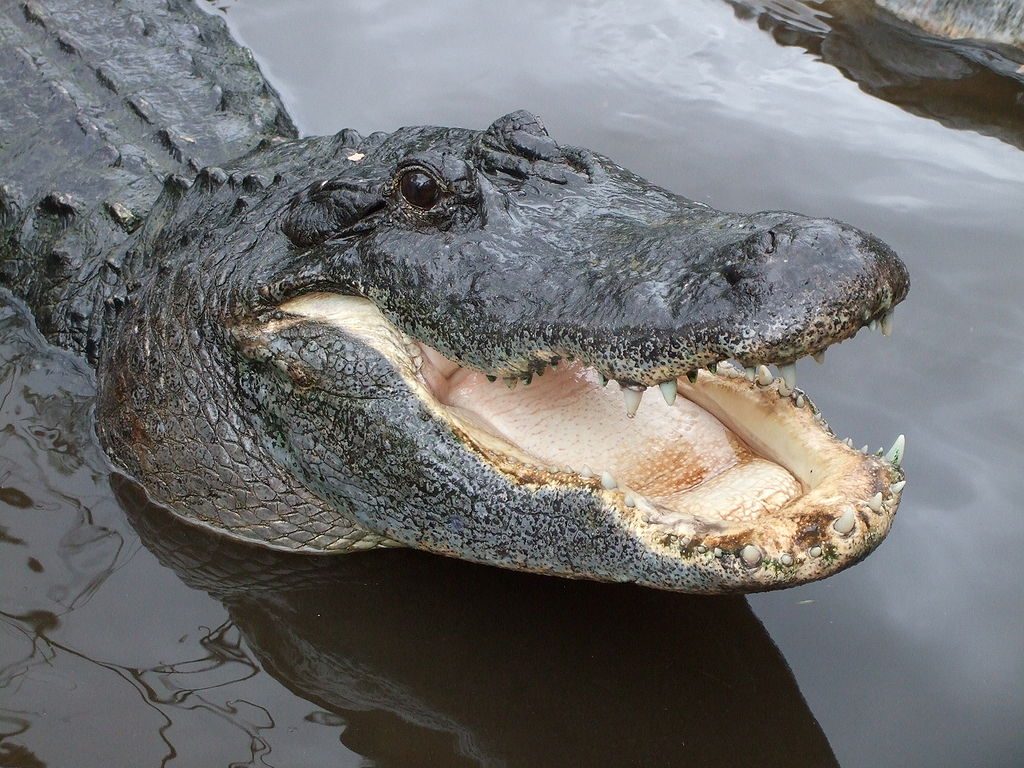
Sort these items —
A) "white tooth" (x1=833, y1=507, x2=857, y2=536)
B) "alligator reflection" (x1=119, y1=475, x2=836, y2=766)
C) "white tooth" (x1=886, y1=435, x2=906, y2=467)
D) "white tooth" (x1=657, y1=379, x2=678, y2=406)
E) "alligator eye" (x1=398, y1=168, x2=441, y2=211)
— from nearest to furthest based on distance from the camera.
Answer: "white tooth" (x1=833, y1=507, x2=857, y2=536)
"white tooth" (x1=657, y1=379, x2=678, y2=406)
"white tooth" (x1=886, y1=435, x2=906, y2=467)
"alligator reflection" (x1=119, y1=475, x2=836, y2=766)
"alligator eye" (x1=398, y1=168, x2=441, y2=211)

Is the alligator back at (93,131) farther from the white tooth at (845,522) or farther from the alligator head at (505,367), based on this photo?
the white tooth at (845,522)

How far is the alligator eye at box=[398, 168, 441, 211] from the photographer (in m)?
2.99

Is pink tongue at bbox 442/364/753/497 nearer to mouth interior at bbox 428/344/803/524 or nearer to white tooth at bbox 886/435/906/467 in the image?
mouth interior at bbox 428/344/803/524

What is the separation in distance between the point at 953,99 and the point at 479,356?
422 cm

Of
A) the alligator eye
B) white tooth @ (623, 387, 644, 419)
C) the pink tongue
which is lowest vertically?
the pink tongue

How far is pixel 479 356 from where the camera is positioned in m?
2.81

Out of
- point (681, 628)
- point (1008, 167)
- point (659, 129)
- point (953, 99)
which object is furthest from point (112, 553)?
point (953, 99)

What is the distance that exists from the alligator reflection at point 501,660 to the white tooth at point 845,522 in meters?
0.78

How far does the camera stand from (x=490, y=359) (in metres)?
2.79

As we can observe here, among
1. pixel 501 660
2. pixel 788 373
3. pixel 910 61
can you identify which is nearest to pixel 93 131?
pixel 501 660

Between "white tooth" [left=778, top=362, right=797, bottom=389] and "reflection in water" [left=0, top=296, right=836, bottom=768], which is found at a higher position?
"white tooth" [left=778, top=362, right=797, bottom=389]

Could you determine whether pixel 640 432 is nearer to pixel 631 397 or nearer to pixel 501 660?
pixel 631 397

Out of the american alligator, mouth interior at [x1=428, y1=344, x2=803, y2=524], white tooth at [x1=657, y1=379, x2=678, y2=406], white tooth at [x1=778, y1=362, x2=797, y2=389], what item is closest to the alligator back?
the american alligator

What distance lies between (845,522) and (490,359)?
99 centimetres
